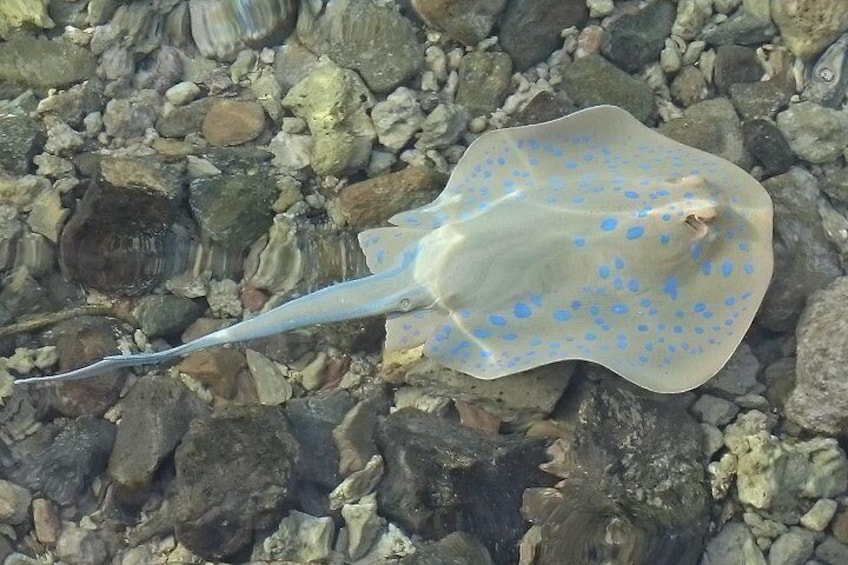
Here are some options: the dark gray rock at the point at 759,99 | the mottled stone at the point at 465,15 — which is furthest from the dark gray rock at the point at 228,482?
the dark gray rock at the point at 759,99

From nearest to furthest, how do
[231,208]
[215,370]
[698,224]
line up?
[698,224]
[215,370]
[231,208]

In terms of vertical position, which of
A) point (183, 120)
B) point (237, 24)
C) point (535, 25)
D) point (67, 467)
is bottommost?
point (67, 467)

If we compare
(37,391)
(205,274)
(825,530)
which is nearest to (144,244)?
(205,274)

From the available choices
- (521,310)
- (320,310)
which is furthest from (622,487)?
(320,310)

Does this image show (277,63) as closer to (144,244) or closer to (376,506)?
(144,244)

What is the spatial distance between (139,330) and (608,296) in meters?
3.10

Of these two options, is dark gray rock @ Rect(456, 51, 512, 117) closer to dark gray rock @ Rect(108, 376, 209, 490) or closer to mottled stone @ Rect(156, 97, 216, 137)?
mottled stone @ Rect(156, 97, 216, 137)

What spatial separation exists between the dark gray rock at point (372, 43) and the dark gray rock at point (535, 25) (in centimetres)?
69

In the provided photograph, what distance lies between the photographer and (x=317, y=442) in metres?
5.02

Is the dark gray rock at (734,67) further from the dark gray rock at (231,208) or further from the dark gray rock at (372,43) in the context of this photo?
the dark gray rock at (231,208)

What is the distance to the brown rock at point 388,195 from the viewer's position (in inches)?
212

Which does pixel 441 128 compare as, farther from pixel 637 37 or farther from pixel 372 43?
pixel 637 37

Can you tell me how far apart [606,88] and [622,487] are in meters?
2.79

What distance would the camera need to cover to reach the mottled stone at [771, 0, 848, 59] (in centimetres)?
560
